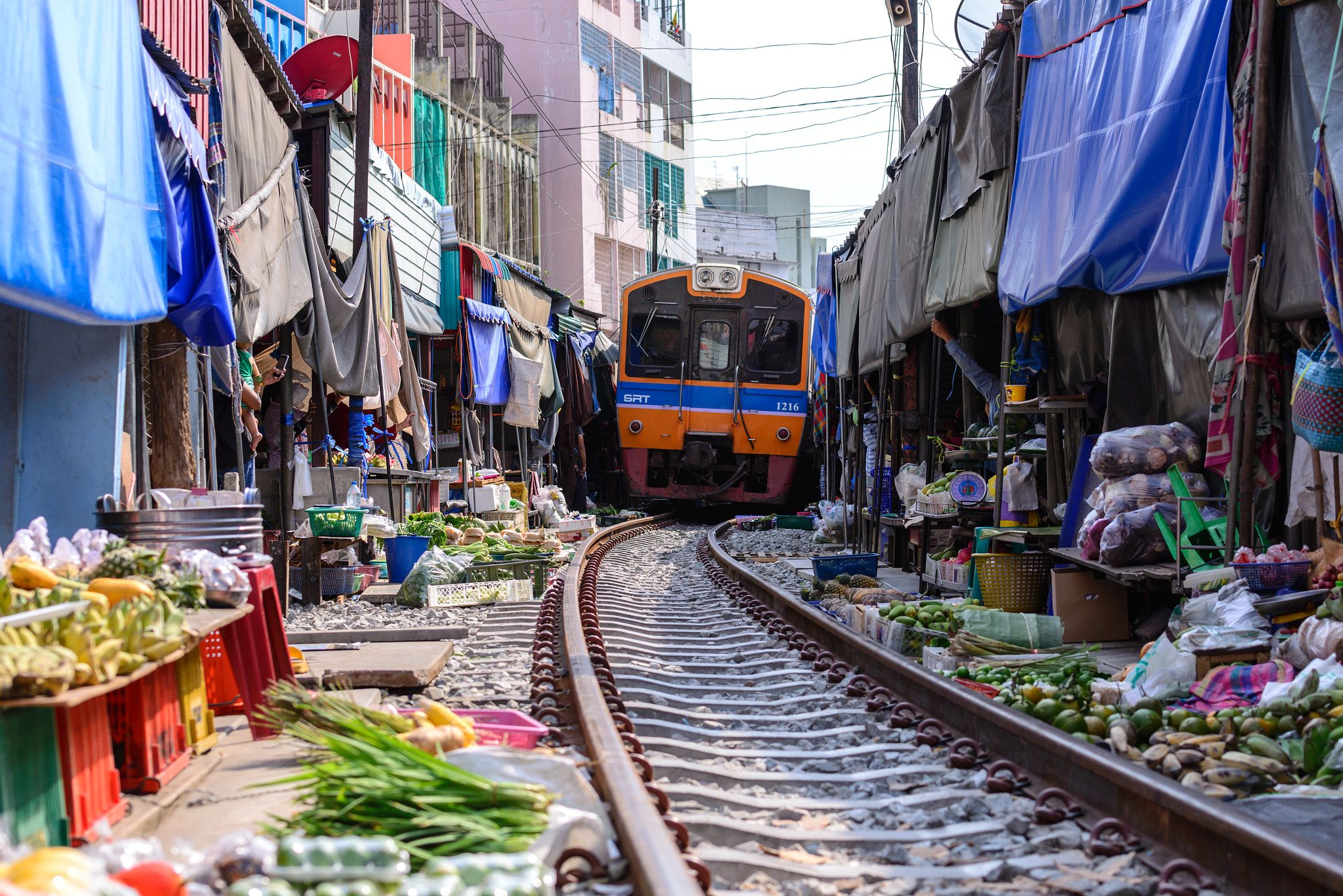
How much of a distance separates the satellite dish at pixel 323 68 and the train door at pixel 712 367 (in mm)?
6783

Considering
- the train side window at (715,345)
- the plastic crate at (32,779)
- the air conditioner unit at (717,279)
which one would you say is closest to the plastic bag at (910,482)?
the train side window at (715,345)

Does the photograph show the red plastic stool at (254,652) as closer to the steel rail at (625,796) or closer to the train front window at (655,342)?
the steel rail at (625,796)

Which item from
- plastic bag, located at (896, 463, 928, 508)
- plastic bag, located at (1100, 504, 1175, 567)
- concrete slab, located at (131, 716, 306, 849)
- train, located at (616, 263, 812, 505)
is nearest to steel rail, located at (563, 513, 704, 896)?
concrete slab, located at (131, 716, 306, 849)

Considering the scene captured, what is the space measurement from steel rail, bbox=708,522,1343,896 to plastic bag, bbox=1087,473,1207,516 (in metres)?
1.90

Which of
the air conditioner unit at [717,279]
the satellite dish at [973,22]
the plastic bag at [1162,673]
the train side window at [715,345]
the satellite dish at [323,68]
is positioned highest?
the satellite dish at [323,68]

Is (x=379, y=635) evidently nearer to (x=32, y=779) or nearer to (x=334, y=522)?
(x=334, y=522)

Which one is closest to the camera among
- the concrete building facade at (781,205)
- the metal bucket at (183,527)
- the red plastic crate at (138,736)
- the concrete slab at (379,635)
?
the red plastic crate at (138,736)

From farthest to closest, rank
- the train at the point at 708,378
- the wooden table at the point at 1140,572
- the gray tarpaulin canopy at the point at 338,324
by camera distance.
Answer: the train at the point at 708,378
the gray tarpaulin canopy at the point at 338,324
the wooden table at the point at 1140,572

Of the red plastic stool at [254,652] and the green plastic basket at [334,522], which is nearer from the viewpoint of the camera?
the red plastic stool at [254,652]

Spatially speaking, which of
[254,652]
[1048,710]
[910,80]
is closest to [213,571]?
[254,652]

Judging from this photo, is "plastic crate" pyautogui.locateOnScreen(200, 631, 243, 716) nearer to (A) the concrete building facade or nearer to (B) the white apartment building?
(B) the white apartment building

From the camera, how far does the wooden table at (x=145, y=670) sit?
2289mm

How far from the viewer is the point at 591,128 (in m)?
32.7

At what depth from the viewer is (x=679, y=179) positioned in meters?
40.6
